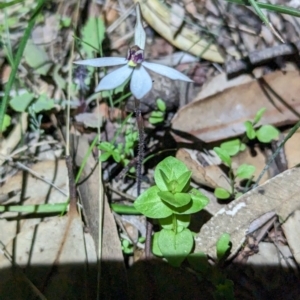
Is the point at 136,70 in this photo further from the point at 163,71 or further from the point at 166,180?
the point at 166,180

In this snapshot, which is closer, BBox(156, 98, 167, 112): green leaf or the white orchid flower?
the white orchid flower

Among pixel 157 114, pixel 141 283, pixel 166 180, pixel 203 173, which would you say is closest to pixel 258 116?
pixel 203 173

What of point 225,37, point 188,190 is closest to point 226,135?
point 188,190

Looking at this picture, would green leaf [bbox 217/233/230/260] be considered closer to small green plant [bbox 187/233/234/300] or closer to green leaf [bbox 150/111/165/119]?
small green plant [bbox 187/233/234/300]

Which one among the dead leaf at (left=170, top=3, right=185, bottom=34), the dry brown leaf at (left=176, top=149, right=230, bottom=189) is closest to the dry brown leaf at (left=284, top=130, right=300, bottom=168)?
the dry brown leaf at (left=176, top=149, right=230, bottom=189)

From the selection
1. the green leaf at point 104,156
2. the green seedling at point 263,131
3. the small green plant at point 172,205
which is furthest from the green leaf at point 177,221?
the green seedling at point 263,131

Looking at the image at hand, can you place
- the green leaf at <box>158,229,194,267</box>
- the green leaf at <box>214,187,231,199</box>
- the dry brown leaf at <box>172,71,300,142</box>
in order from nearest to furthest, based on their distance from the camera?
the green leaf at <box>158,229,194,267</box> < the green leaf at <box>214,187,231,199</box> < the dry brown leaf at <box>172,71,300,142</box>
